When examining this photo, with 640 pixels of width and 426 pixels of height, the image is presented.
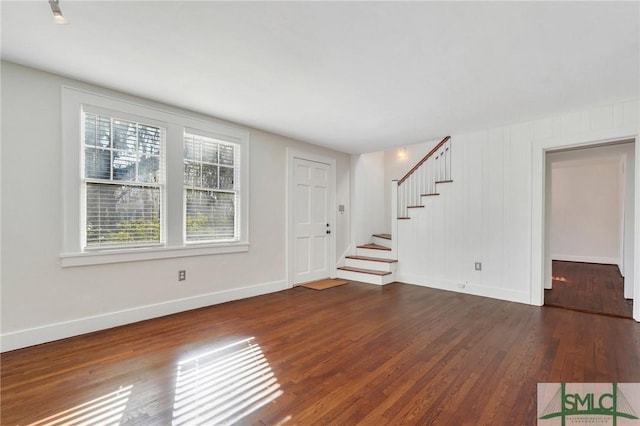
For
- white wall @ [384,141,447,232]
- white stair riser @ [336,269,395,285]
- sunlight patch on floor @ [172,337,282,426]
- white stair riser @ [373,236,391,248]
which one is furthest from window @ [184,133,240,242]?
white wall @ [384,141,447,232]

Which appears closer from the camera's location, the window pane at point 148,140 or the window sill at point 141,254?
the window sill at point 141,254

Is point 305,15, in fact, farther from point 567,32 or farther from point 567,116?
point 567,116

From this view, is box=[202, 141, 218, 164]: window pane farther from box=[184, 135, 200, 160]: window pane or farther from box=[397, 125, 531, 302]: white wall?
box=[397, 125, 531, 302]: white wall

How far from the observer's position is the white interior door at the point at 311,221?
16.9ft

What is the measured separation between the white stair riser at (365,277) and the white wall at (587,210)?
4.55m

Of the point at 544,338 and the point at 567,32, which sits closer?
the point at 567,32

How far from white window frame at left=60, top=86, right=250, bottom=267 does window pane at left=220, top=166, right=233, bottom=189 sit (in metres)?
0.15

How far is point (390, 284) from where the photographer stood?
17.4 ft

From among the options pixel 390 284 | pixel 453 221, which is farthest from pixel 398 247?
pixel 453 221

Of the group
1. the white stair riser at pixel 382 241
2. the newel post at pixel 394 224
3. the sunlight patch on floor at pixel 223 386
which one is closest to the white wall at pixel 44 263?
the sunlight patch on floor at pixel 223 386

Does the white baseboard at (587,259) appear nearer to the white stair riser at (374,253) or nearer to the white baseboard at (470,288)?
the white baseboard at (470,288)

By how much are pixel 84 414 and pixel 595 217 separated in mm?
10301

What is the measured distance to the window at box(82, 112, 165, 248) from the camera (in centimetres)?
304

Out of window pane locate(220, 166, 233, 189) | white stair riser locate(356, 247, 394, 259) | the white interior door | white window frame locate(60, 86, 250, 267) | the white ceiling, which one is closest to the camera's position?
the white ceiling
